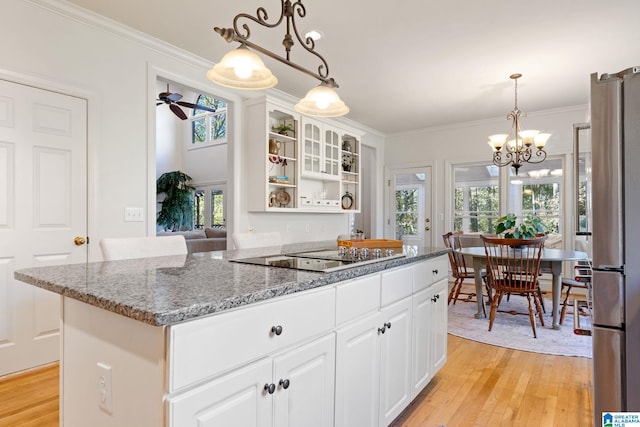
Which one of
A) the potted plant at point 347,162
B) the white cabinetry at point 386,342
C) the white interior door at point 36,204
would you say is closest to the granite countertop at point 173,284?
the white cabinetry at point 386,342

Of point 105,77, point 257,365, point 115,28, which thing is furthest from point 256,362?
point 115,28

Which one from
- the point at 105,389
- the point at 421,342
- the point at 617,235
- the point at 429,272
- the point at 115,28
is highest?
the point at 115,28

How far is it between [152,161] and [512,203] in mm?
4984

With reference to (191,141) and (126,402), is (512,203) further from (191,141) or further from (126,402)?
(191,141)

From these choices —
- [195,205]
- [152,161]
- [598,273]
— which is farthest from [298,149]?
[195,205]

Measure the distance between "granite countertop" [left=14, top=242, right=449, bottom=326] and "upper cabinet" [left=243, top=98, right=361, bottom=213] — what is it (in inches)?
95.0

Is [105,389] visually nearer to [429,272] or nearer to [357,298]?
[357,298]

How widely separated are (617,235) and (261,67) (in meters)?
1.69

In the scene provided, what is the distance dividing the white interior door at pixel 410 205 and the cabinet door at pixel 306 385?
5.22 meters

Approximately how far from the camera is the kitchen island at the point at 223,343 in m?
0.88

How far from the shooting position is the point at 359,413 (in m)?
1.52

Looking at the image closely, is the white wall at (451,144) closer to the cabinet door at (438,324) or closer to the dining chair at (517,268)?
the dining chair at (517,268)

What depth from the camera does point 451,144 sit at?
600 cm

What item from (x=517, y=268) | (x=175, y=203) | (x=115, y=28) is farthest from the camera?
(x=175, y=203)
